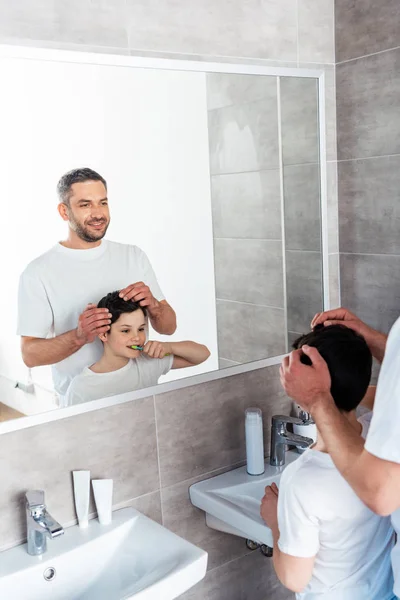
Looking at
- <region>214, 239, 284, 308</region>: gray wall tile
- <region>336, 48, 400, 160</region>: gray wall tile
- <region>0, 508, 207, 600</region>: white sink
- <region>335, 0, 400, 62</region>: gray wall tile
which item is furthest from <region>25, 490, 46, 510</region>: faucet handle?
<region>335, 0, 400, 62</region>: gray wall tile

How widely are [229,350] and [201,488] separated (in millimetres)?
413

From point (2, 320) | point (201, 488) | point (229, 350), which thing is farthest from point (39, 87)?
point (201, 488)

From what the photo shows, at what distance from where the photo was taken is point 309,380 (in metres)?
1.39

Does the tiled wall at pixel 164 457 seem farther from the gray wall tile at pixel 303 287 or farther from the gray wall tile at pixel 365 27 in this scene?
the gray wall tile at pixel 365 27

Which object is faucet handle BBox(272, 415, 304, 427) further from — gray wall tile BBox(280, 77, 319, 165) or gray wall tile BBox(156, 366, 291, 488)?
gray wall tile BBox(280, 77, 319, 165)

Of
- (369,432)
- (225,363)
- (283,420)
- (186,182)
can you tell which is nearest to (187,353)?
(225,363)

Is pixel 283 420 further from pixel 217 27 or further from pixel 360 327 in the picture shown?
pixel 217 27

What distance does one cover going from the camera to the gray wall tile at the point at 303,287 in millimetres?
2207

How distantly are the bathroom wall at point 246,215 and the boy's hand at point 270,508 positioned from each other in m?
0.45

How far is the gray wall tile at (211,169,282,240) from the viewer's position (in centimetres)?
198

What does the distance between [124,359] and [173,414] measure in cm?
24

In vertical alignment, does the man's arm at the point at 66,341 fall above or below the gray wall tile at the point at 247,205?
below

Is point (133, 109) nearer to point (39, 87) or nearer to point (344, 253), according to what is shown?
point (39, 87)

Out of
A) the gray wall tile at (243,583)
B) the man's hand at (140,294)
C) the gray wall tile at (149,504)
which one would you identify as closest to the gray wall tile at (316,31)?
the man's hand at (140,294)
